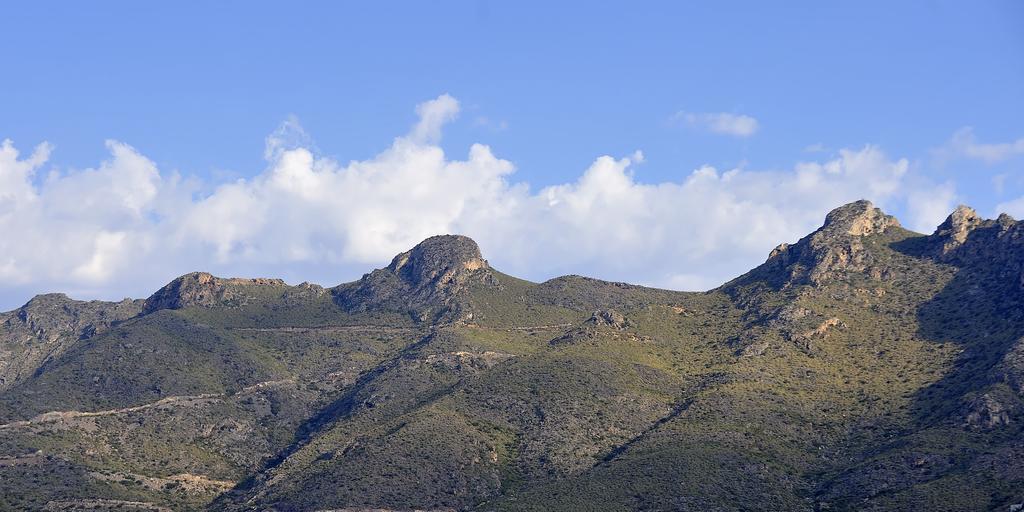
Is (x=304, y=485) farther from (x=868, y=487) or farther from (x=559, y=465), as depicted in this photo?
(x=868, y=487)

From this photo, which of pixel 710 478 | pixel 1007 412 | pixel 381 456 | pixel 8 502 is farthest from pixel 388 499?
pixel 1007 412

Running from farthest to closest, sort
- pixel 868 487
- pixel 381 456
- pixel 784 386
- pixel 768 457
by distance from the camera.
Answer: pixel 784 386
pixel 381 456
pixel 768 457
pixel 868 487

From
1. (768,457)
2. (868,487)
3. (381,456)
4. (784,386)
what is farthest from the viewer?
(784,386)

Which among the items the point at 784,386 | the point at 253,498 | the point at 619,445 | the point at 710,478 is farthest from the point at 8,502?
the point at 784,386

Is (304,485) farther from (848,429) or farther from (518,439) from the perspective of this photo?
(848,429)

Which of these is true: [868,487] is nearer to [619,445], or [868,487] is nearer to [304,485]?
[619,445]

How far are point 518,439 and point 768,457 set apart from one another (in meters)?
41.1

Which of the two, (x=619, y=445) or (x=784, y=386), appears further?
(x=784, y=386)

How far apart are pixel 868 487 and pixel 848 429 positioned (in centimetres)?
2478

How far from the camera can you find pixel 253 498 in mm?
188375

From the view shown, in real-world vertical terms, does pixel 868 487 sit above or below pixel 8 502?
below

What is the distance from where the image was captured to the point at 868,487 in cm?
15925

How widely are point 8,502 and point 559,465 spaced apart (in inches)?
3275

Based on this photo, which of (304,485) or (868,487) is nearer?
(868,487)
